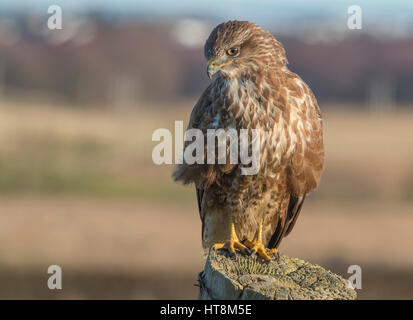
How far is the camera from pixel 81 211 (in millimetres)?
19406

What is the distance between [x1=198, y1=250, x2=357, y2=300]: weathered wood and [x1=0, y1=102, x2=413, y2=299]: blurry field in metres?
7.98

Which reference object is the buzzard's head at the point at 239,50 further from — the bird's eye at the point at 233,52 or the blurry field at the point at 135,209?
the blurry field at the point at 135,209

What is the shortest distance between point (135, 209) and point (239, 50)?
1548 cm

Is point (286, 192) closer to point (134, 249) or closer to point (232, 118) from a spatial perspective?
point (232, 118)

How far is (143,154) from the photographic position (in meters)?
26.0

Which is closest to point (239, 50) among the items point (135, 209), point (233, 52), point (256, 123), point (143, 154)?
point (233, 52)

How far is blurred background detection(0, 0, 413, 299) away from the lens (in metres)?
14.6

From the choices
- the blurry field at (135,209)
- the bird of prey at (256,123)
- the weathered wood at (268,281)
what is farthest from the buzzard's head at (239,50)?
the blurry field at (135,209)

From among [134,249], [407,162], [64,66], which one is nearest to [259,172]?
[134,249]

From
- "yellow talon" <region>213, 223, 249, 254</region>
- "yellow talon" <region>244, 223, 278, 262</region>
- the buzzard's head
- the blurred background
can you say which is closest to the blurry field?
the blurred background

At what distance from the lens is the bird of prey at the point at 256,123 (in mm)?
5027

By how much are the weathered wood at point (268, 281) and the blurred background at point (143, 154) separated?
821cm

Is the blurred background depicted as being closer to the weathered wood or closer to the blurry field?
the blurry field

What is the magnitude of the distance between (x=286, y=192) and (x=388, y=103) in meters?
36.8
